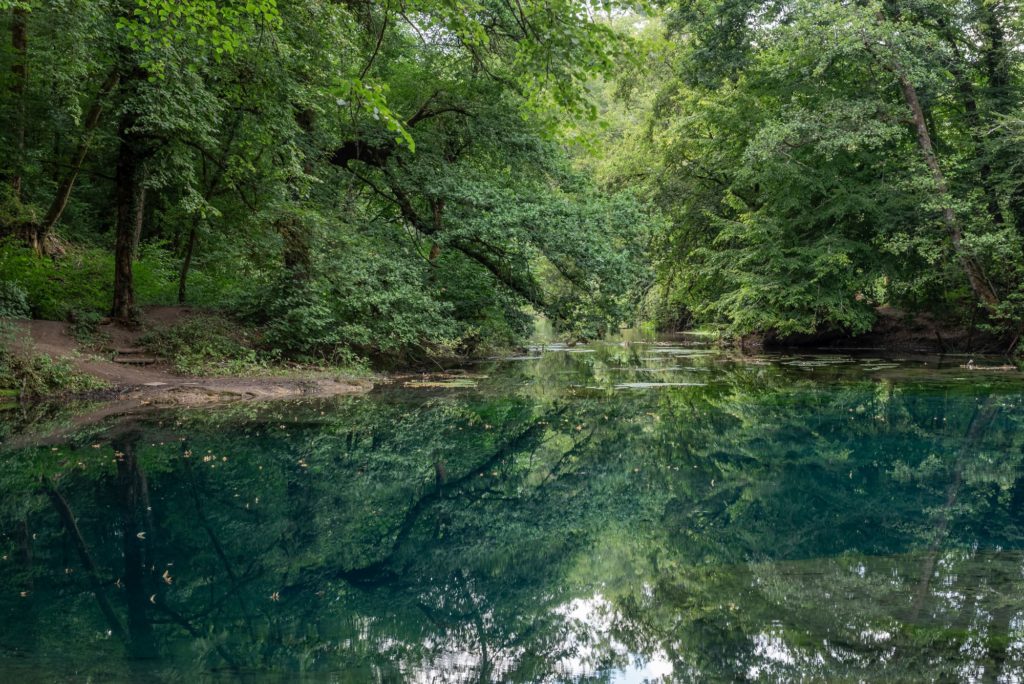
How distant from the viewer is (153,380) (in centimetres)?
1279

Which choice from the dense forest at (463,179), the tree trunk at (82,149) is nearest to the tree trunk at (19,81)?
the dense forest at (463,179)

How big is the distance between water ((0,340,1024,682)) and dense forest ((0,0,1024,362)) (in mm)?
5733

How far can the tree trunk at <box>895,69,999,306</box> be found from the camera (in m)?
17.9

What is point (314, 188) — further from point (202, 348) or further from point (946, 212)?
point (946, 212)

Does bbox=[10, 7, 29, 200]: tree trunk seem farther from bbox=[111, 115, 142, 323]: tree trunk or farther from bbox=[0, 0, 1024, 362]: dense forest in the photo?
bbox=[111, 115, 142, 323]: tree trunk

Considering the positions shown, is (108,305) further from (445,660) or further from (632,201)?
(445,660)

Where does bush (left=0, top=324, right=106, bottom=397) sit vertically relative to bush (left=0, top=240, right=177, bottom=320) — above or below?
below

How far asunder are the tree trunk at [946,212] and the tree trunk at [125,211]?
56.0ft

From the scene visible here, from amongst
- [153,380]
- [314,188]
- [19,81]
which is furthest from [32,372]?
[314,188]

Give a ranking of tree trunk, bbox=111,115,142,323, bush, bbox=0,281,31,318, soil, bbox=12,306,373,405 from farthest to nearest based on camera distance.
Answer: tree trunk, bbox=111,115,142,323 < bush, bbox=0,281,31,318 < soil, bbox=12,306,373,405

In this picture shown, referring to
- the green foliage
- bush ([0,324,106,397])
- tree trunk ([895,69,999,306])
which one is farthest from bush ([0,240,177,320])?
tree trunk ([895,69,999,306])

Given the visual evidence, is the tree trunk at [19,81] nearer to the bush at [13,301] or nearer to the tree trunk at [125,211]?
the tree trunk at [125,211]

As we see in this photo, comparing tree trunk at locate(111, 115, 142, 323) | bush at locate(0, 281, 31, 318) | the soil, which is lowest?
the soil

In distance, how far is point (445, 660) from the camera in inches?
137
